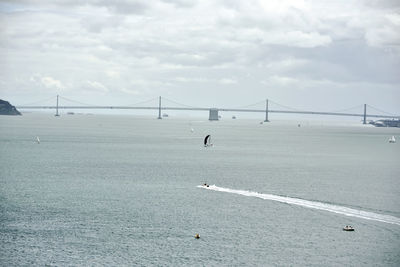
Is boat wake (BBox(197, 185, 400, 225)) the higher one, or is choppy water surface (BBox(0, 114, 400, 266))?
boat wake (BBox(197, 185, 400, 225))

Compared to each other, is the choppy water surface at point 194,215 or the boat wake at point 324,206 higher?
the boat wake at point 324,206

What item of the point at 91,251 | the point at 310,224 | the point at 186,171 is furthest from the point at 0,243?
the point at 186,171

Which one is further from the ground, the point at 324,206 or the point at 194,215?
the point at 324,206

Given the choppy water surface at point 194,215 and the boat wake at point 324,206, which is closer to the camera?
the choppy water surface at point 194,215

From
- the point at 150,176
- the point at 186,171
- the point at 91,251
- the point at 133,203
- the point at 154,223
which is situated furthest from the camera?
the point at 186,171

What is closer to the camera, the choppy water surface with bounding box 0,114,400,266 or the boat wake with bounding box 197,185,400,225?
the choppy water surface with bounding box 0,114,400,266

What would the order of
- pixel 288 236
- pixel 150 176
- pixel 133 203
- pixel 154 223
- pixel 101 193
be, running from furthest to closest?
pixel 150 176 < pixel 101 193 < pixel 133 203 < pixel 154 223 < pixel 288 236

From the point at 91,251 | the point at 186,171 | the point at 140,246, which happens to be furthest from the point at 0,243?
the point at 186,171

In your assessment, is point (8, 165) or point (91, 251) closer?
point (91, 251)

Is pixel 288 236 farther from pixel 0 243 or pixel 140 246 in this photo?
pixel 0 243

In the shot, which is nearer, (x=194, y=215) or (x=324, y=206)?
(x=194, y=215)
